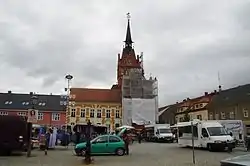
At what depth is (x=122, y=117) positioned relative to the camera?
86.5 metres

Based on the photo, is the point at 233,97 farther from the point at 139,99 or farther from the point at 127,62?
the point at 127,62

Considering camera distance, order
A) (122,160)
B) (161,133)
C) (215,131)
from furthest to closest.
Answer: (161,133) < (215,131) < (122,160)

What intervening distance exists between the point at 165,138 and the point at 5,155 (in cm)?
3110

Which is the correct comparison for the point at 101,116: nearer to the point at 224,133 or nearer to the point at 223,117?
the point at 223,117

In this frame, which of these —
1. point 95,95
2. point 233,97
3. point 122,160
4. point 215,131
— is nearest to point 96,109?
point 95,95

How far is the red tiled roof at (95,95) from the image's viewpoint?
301 ft

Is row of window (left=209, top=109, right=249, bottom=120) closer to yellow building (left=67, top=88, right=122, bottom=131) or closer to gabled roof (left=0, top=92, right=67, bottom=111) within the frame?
yellow building (left=67, top=88, right=122, bottom=131)

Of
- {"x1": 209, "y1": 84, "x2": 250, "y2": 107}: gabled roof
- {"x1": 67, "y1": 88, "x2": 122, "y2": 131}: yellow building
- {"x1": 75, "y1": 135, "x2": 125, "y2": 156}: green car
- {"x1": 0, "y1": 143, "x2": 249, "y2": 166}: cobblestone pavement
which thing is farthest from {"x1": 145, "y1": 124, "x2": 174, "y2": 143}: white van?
{"x1": 67, "y1": 88, "x2": 122, "y2": 131}: yellow building

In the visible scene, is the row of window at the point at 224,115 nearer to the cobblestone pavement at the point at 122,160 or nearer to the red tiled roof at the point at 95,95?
the red tiled roof at the point at 95,95

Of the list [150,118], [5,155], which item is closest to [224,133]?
[5,155]

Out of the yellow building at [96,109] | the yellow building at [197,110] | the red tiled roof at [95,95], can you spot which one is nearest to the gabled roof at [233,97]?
the yellow building at [197,110]

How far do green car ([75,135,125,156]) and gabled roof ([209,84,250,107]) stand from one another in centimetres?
4779

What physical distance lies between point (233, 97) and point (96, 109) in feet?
105

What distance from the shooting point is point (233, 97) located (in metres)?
76.3
